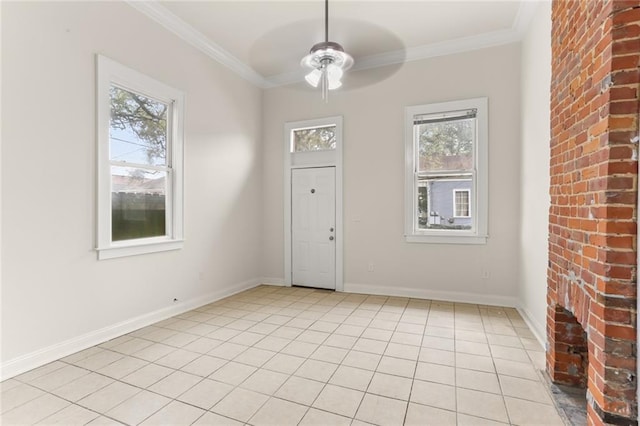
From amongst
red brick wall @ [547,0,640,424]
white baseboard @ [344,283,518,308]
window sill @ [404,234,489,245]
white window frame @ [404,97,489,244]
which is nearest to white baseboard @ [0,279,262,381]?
white baseboard @ [344,283,518,308]

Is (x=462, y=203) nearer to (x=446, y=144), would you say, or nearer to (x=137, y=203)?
(x=446, y=144)

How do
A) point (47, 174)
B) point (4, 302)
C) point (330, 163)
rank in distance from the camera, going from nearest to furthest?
1. point (4, 302)
2. point (47, 174)
3. point (330, 163)

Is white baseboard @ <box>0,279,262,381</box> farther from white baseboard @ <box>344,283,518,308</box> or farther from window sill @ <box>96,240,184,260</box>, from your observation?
white baseboard @ <box>344,283,518,308</box>

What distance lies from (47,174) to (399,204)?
3.88 meters

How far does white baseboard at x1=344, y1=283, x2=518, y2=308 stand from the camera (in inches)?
161

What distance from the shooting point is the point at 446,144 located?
4.37 m

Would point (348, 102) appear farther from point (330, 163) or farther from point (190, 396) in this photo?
point (190, 396)

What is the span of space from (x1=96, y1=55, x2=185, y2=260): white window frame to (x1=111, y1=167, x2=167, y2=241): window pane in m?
0.07

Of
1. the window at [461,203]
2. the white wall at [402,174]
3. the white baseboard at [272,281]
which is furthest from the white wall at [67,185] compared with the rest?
the window at [461,203]

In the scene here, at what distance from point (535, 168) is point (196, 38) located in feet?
13.7

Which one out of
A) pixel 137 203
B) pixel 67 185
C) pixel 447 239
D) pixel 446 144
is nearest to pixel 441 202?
pixel 447 239

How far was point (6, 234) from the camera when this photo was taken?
92.1 inches

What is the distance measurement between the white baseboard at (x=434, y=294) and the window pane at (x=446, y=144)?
1.70 meters

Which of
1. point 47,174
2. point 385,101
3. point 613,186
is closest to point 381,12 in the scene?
point 385,101
